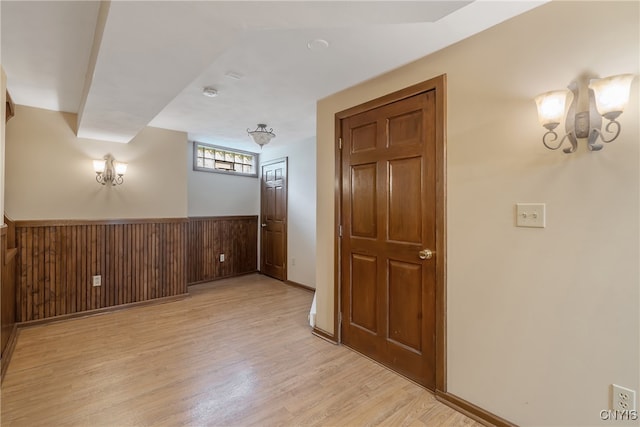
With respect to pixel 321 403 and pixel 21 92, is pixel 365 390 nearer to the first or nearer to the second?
pixel 321 403

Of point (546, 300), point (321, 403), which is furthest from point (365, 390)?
point (546, 300)

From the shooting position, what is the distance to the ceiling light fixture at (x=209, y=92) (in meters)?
2.78

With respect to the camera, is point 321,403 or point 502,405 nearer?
point 502,405

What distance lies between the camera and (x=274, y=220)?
5641mm

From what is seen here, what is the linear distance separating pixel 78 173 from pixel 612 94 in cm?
481

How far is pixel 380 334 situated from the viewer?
8.22 feet

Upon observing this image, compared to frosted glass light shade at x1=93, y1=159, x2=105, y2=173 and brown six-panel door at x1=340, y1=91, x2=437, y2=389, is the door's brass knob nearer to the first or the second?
brown six-panel door at x1=340, y1=91, x2=437, y2=389

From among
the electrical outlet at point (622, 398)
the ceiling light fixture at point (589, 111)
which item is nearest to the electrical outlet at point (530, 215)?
the ceiling light fixture at point (589, 111)

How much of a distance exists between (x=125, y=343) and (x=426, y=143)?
326 cm

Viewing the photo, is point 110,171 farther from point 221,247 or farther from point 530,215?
point 530,215

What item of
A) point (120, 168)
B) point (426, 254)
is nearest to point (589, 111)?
point (426, 254)

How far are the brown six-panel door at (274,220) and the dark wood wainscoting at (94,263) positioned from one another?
65.5 inches

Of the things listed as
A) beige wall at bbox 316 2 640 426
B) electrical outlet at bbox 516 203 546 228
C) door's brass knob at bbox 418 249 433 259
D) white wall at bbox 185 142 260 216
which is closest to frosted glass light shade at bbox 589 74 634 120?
beige wall at bbox 316 2 640 426

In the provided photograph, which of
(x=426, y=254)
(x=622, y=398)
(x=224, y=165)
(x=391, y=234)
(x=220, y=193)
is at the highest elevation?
(x=224, y=165)
